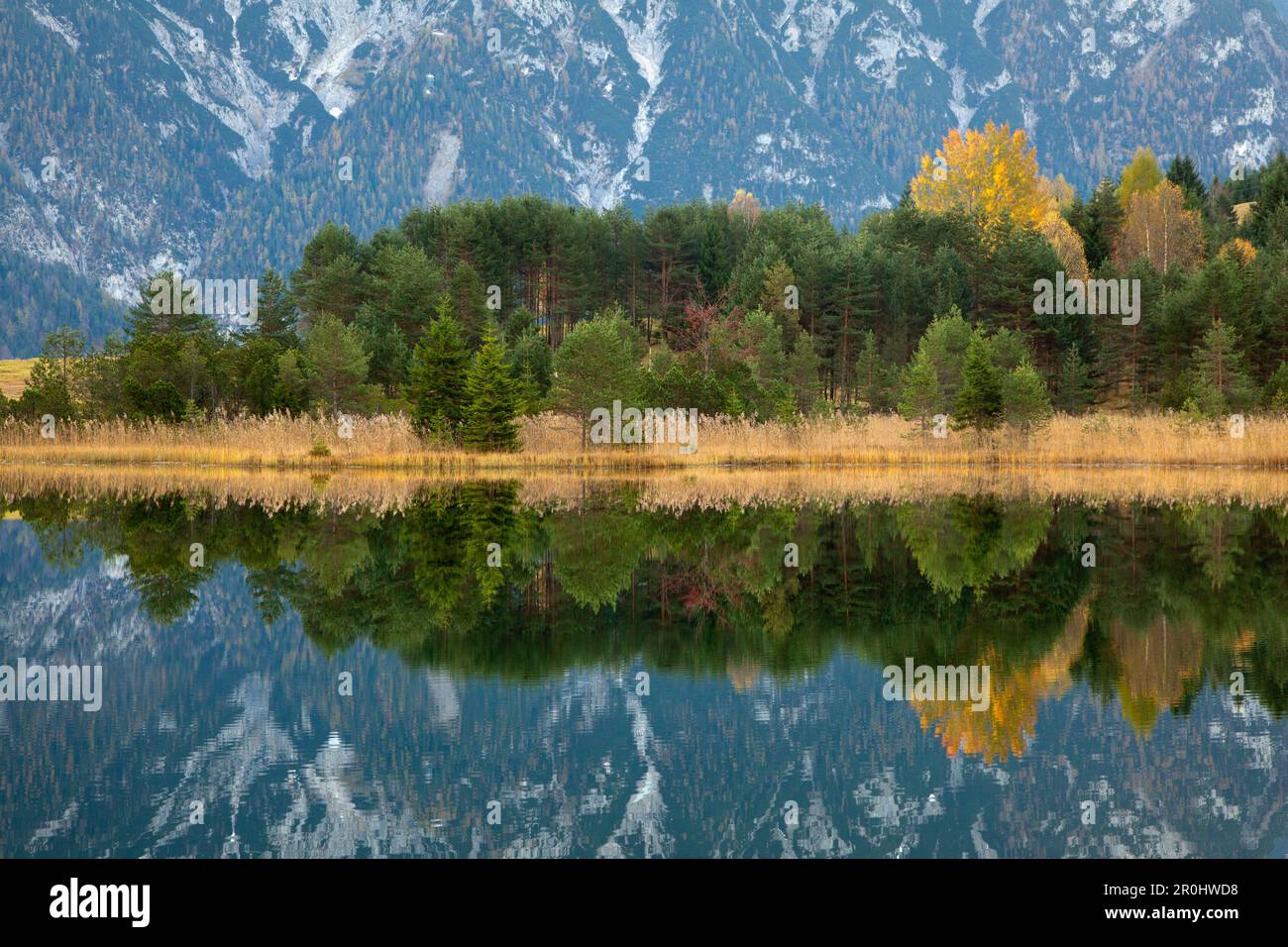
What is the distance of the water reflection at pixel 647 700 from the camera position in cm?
954

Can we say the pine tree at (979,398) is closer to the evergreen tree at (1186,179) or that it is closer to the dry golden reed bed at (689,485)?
the dry golden reed bed at (689,485)

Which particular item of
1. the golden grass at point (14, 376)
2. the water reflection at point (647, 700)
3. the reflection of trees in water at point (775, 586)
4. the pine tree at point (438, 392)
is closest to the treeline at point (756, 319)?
the pine tree at point (438, 392)

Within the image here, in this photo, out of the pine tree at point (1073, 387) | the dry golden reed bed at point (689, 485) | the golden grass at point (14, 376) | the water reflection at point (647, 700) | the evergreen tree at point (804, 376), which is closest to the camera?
the water reflection at point (647, 700)

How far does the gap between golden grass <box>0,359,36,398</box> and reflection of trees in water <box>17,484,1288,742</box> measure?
57.6 meters

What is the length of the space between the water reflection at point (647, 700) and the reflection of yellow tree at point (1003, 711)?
0.05 m

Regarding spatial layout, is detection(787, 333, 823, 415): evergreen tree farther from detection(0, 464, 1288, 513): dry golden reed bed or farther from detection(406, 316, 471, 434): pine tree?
detection(406, 316, 471, 434): pine tree

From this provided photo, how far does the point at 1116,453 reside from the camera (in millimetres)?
45469

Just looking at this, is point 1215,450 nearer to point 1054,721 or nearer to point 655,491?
point 655,491

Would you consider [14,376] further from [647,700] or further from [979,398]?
[647,700]

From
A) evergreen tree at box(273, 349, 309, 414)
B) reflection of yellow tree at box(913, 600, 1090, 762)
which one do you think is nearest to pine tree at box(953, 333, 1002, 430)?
evergreen tree at box(273, 349, 309, 414)

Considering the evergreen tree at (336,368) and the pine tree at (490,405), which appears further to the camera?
the evergreen tree at (336,368)

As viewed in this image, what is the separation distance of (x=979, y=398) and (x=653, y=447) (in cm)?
1198

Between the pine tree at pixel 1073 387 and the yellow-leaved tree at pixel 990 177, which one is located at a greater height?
the yellow-leaved tree at pixel 990 177
